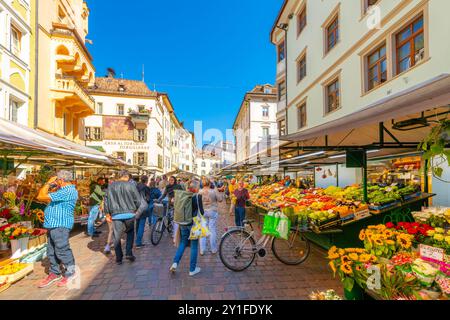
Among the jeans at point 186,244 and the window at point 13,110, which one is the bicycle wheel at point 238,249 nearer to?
the jeans at point 186,244

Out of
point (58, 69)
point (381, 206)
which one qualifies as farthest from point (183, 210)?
point (58, 69)

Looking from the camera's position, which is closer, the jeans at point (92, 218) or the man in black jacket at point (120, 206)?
the man in black jacket at point (120, 206)

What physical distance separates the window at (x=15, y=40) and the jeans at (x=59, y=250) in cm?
1180

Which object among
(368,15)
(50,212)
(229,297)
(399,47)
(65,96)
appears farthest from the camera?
(65,96)

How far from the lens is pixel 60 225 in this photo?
4.10m

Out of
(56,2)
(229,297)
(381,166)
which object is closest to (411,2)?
(381,166)

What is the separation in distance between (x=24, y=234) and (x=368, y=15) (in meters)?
13.5

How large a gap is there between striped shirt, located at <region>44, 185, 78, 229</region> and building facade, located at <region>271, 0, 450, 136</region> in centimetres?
518

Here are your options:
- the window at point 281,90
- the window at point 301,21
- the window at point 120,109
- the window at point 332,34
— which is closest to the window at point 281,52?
the window at point 281,90

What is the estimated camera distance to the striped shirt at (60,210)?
407cm

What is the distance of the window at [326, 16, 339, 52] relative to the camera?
1208cm

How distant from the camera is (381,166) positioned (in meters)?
9.90

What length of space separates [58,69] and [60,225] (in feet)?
50.5
